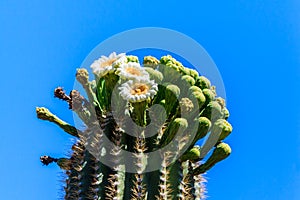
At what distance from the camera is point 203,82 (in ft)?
12.2

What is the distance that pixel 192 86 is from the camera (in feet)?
11.6

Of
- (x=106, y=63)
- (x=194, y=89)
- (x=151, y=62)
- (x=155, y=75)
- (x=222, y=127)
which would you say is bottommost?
(x=222, y=127)

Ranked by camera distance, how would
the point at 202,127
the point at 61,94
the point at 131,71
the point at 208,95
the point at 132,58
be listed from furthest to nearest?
the point at 132,58 → the point at 61,94 → the point at 208,95 → the point at 131,71 → the point at 202,127

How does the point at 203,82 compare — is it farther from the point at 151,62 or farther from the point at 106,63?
the point at 106,63

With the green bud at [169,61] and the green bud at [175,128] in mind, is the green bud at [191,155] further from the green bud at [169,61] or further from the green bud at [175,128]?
the green bud at [169,61]

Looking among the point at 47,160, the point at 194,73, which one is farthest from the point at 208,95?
the point at 47,160

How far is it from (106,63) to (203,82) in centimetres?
74

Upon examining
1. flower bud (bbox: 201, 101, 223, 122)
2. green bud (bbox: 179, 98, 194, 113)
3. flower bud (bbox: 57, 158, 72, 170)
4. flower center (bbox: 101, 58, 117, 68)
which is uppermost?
flower center (bbox: 101, 58, 117, 68)

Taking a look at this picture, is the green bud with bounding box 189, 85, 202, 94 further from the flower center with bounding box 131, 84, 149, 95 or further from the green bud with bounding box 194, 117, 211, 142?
the flower center with bounding box 131, 84, 149, 95

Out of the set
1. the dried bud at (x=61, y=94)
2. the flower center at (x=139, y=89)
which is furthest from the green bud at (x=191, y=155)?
the dried bud at (x=61, y=94)

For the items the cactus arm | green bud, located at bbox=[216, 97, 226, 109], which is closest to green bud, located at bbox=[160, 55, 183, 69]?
green bud, located at bbox=[216, 97, 226, 109]

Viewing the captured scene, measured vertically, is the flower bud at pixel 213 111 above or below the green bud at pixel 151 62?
below

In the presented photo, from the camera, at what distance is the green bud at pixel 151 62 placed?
3803mm

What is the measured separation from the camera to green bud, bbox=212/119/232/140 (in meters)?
3.44
